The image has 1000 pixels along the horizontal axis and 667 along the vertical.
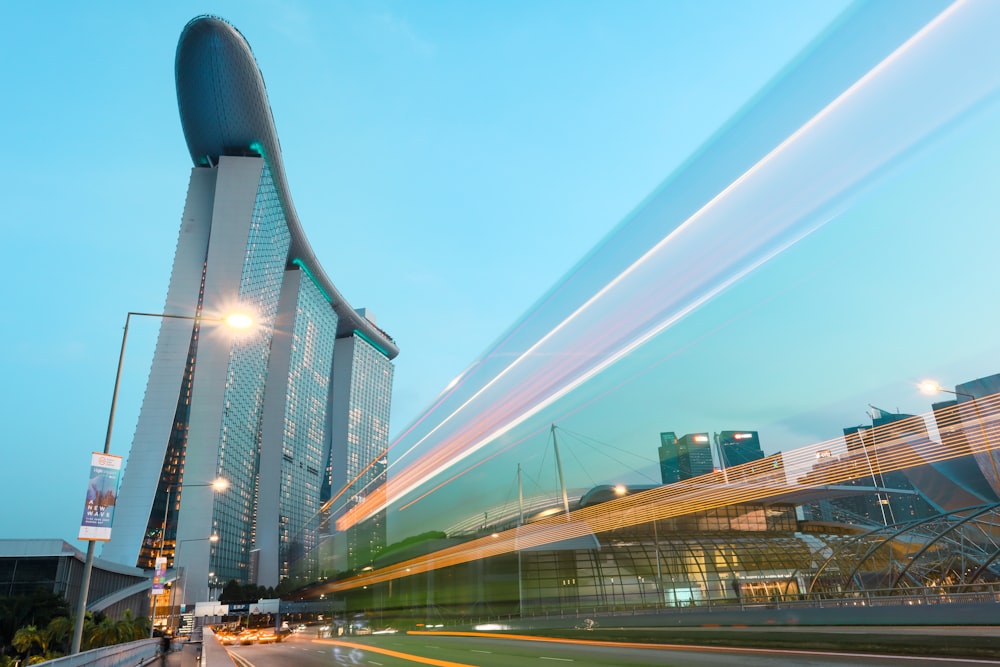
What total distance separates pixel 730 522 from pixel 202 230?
4664 inches

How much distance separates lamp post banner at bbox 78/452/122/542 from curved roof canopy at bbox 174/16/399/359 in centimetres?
13146

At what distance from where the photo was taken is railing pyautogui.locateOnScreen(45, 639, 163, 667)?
1411 centimetres

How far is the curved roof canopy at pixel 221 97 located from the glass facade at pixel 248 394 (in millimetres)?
6942

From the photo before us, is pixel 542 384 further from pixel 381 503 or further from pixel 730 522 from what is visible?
pixel 730 522

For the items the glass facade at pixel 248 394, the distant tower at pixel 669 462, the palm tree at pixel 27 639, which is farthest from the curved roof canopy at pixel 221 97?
the palm tree at pixel 27 639

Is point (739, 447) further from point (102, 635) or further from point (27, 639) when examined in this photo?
point (27, 639)

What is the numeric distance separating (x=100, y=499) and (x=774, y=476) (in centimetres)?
5114

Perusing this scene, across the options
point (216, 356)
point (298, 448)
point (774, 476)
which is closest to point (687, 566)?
point (774, 476)

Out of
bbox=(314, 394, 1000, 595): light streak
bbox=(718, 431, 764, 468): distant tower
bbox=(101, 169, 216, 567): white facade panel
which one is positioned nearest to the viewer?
bbox=(314, 394, 1000, 595): light streak

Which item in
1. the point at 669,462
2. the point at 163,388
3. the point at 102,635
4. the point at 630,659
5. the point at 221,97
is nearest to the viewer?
the point at 630,659

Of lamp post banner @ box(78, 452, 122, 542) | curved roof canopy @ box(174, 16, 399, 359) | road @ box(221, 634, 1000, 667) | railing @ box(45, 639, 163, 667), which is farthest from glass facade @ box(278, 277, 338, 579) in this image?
lamp post banner @ box(78, 452, 122, 542)

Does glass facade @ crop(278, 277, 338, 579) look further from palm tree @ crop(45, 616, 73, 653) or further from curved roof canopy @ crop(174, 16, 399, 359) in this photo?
palm tree @ crop(45, 616, 73, 653)

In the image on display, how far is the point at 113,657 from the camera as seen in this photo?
20188mm

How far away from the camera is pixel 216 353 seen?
424ft
